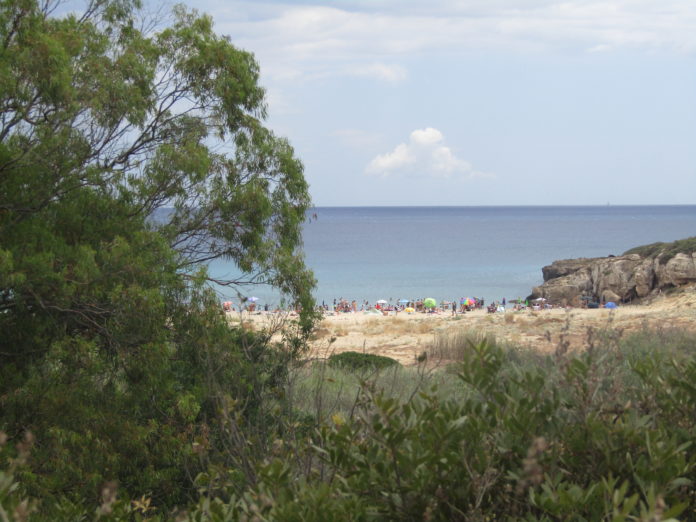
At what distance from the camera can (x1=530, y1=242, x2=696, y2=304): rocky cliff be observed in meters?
31.4

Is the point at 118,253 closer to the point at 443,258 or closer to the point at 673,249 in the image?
the point at 673,249

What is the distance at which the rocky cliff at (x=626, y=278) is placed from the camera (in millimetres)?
31375

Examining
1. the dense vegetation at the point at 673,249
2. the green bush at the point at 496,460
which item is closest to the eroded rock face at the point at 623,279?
the dense vegetation at the point at 673,249

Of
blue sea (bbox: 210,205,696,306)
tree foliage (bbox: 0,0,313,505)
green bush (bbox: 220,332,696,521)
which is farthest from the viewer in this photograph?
blue sea (bbox: 210,205,696,306)

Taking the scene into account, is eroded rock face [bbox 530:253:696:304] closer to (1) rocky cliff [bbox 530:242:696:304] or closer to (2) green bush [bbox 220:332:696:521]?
(1) rocky cliff [bbox 530:242:696:304]

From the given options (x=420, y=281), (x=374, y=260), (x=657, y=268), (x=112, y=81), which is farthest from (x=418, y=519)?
(x=374, y=260)

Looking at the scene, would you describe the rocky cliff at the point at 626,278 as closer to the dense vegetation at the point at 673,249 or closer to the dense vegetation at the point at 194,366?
the dense vegetation at the point at 673,249

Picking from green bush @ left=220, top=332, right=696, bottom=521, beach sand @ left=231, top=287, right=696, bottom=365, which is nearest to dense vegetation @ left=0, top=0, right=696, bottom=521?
green bush @ left=220, top=332, right=696, bottom=521

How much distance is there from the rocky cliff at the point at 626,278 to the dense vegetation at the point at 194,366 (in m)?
21.4

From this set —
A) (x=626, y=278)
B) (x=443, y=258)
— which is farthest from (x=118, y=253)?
(x=443, y=258)

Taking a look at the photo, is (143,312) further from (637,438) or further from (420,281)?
(420,281)

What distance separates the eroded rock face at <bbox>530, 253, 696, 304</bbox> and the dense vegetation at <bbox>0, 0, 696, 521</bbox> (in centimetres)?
2140

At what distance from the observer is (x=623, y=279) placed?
3603 centimetres

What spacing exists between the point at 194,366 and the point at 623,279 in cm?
3167
